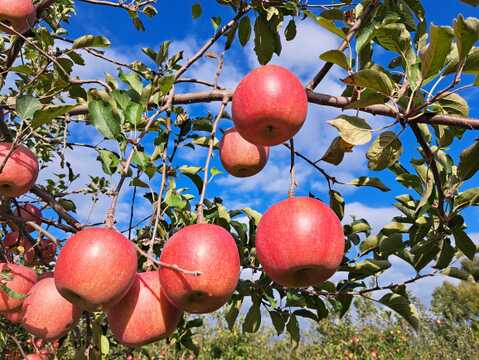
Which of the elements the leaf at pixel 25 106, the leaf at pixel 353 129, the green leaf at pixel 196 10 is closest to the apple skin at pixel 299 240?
the leaf at pixel 353 129

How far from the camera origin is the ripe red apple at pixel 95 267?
1274 millimetres

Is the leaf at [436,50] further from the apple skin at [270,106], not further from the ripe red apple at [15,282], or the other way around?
the ripe red apple at [15,282]

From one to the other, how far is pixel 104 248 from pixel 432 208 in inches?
57.2

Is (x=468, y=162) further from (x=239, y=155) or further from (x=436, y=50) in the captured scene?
(x=239, y=155)

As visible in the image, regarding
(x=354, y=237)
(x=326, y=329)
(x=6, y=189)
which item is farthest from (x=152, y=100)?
(x=326, y=329)

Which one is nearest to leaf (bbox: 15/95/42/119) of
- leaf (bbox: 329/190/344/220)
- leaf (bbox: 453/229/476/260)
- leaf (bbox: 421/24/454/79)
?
leaf (bbox: 329/190/344/220)

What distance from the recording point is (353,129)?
1.50m

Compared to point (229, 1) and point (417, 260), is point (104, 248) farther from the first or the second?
point (417, 260)

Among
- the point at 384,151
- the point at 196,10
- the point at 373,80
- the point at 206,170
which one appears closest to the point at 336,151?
the point at 384,151

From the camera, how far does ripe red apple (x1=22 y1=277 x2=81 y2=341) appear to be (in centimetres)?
170

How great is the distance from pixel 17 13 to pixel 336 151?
6.98 feet

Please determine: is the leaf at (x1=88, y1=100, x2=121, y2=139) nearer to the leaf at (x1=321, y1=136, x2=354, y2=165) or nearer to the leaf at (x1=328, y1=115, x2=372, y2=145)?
the leaf at (x1=328, y1=115, x2=372, y2=145)

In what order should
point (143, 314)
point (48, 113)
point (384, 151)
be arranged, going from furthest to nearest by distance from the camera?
point (384, 151), point (48, 113), point (143, 314)

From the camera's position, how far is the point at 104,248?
1286 millimetres
